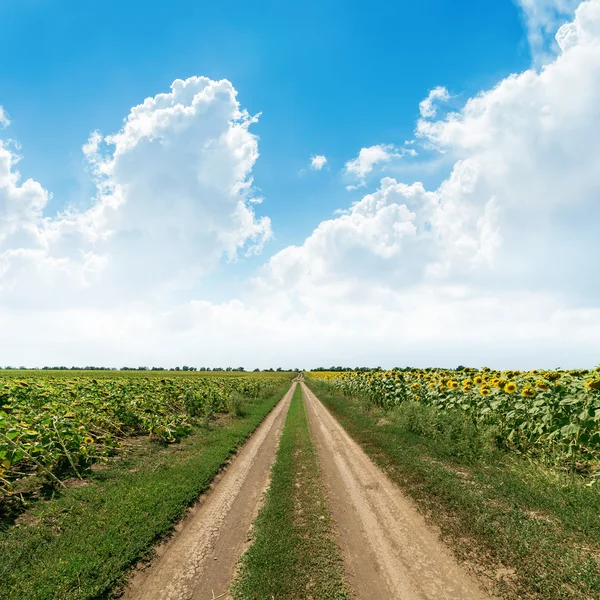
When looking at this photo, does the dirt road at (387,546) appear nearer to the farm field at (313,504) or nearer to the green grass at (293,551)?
the farm field at (313,504)

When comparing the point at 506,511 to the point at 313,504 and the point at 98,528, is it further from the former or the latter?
the point at 98,528

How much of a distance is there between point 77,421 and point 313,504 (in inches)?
326

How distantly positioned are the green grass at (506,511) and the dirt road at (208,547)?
392 centimetres

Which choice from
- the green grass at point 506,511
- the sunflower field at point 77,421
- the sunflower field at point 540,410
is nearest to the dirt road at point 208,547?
the green grass at point 506,511

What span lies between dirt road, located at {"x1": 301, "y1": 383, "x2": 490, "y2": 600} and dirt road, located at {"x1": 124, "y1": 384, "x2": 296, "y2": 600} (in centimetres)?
198

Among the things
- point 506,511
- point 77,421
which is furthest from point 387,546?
point 77,421

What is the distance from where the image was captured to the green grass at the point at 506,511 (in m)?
4.80

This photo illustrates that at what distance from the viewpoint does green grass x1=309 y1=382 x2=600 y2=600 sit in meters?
4.80

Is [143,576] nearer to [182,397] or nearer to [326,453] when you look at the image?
[326,453]

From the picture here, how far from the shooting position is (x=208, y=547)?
6090mm

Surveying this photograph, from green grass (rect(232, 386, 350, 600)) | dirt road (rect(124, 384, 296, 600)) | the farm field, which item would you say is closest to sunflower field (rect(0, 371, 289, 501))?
the farm field

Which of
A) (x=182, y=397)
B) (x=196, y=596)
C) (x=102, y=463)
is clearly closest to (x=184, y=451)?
(x=102, y=463)

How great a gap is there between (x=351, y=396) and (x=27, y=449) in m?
27.4

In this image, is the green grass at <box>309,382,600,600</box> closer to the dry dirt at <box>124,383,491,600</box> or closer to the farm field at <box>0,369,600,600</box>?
the farm field at <box>0,369,600,600</box>
